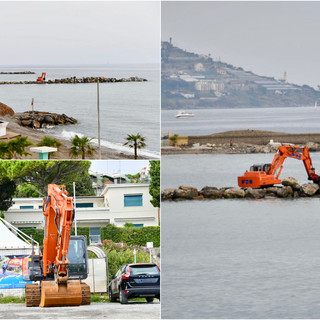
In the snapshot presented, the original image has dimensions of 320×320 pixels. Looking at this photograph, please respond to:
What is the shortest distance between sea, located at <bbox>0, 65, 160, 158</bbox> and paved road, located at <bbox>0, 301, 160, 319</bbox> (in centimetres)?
275

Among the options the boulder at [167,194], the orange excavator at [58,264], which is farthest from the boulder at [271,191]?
the orange excavator at [58,264]

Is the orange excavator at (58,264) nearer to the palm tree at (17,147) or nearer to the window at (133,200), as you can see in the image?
the window at (133,200)

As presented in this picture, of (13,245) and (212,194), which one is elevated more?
(13,245)

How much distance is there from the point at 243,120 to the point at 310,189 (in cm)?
2043

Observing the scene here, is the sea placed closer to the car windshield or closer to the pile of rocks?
the pile of rocks

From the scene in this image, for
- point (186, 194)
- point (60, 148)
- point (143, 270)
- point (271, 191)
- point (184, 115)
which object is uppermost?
point (60, 148)

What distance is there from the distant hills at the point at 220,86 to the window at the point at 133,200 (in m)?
36.6

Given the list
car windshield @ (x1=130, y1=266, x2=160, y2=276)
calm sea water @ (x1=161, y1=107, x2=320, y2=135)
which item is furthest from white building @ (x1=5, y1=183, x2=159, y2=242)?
calm sea water @ (x1=161, y1=107, x2=320, y2=135)

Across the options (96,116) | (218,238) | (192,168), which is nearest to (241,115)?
(192,168)

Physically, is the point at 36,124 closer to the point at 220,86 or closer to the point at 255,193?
the point at 255,193

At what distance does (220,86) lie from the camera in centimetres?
5250

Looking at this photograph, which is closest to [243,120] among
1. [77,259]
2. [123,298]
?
[123,298]

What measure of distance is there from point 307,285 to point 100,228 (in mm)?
4515

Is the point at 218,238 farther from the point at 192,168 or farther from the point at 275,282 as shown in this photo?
the point at 192,168
